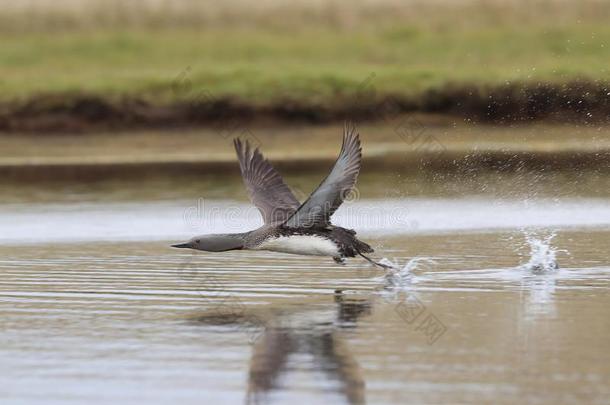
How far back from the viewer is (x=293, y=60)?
28.8 metres

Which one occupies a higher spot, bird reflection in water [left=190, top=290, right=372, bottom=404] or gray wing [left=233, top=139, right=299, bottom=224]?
gray wing [left=233, top=139, right=299, bottom=224]

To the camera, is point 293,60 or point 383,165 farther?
point 293,60

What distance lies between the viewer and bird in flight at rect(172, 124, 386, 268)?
10.9 m

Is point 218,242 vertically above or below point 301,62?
below

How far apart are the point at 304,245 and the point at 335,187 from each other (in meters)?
0.80

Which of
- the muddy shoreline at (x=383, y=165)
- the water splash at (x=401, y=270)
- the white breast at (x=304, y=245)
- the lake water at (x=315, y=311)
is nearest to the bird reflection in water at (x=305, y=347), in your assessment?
the lake water at (x=315, y=311)

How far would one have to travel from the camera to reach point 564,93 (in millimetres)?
24812

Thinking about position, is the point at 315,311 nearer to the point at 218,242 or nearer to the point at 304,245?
the point at 304,245

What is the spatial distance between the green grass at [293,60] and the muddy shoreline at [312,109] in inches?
8.2

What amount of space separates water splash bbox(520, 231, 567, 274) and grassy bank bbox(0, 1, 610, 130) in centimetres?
1142

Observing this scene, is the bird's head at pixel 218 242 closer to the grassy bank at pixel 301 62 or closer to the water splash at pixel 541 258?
the water splash at pixel 541 258

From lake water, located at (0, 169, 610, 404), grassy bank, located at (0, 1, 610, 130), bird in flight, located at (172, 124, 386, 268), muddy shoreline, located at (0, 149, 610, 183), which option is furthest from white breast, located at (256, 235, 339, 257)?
grassy bank, located at (0, 1, 610, 130)

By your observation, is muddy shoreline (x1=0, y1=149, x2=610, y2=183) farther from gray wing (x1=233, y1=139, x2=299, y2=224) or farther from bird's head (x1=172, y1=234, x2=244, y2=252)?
bird's head (x1=172, y1=234, x2=244, y2=252)

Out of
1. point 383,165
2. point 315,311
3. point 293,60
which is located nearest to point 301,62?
point 293,60
